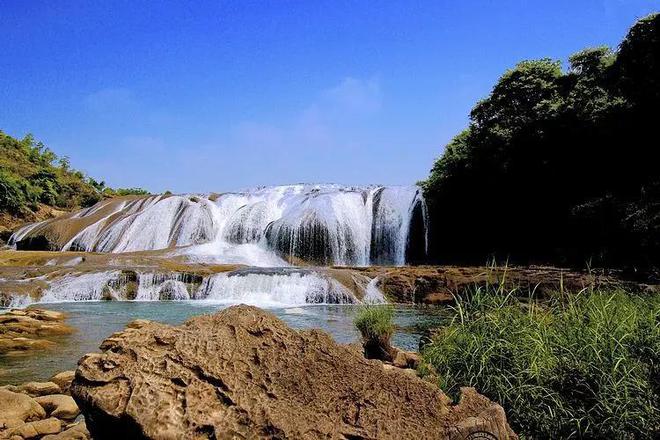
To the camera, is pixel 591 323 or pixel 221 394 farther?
pixel 591 323

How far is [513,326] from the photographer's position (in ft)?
15.5

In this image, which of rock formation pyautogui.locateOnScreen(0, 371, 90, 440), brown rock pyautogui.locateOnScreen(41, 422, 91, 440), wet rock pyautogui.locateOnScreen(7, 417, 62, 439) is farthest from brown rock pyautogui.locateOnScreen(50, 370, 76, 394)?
brown rock pyautogui.locateOnScreen(41, 422, 91, 440)

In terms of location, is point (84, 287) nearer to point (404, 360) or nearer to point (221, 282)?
point (221, 282)

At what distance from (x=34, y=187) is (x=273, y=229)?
23.3m

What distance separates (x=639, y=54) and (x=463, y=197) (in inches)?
381

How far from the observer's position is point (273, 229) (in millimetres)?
26906

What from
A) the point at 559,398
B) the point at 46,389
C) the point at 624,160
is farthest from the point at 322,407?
the point at 624,160

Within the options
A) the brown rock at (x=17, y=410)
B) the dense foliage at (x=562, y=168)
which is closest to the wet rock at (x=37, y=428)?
the brown rock at (x=17, y=410)

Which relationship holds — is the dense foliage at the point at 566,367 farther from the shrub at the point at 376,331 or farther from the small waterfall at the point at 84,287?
the small waterfall at the point at 84,287

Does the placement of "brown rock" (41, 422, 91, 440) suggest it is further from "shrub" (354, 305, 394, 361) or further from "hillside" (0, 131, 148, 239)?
"hillside" (0, 131, 148, 239)

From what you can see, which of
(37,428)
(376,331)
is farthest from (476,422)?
(37,428)

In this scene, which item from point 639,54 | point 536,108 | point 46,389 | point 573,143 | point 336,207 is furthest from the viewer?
point 336,207

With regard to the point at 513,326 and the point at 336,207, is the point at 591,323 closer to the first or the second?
the point at 513,326

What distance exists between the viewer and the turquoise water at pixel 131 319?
7.58m
